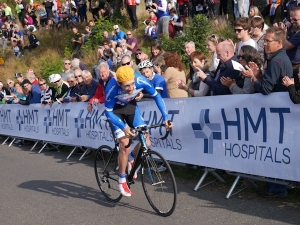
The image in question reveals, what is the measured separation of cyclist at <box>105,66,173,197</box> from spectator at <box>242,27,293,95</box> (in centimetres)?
127

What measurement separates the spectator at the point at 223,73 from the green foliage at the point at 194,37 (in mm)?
7464

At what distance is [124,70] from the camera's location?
20.5 feet

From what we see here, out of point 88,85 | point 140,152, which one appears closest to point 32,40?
point 88,85

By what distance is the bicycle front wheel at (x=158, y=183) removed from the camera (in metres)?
6.14

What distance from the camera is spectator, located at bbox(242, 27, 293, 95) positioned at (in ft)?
20.2

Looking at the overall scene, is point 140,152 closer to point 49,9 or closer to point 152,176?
point 152,176

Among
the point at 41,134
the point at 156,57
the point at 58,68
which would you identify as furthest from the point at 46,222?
the point at 58,68

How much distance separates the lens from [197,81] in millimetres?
8383

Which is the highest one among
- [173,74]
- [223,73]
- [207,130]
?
[223,73]

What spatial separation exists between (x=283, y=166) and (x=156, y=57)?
5.09m

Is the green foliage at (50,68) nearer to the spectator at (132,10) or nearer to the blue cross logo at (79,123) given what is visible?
the spectator at (132,10)

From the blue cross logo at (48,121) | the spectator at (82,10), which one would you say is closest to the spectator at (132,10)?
the spectator at (82,10)

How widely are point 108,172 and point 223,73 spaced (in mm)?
2264

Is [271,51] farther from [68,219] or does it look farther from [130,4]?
[130,4]
